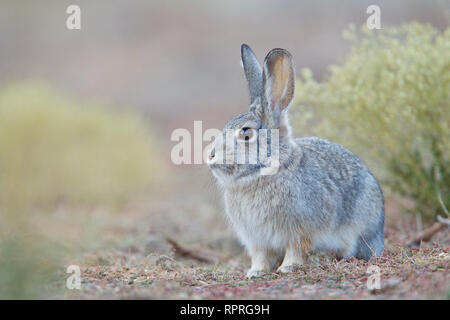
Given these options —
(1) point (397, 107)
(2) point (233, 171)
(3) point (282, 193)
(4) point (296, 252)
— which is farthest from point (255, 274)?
(1) point (397, 107)

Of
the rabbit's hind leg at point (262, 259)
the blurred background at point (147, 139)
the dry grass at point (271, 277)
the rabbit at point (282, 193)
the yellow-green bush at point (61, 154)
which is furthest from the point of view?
the yellow-green bush at point (61, 154)

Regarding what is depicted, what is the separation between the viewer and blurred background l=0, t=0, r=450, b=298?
6328mm

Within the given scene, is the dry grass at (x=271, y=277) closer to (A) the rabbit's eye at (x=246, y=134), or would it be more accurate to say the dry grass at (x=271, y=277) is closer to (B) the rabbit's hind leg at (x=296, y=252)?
(B) the rabbit's hind leg at (x=296, y=252)

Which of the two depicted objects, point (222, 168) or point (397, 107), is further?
point (397, 107)

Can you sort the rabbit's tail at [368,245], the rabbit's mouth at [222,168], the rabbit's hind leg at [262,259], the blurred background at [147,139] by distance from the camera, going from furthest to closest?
the blurred background at [147,139], the rabbit's tail at [368,245], the rabbit's hind leg at [262,259], the rabbit's mouth at [222,168]

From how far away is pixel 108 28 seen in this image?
30.5 metres

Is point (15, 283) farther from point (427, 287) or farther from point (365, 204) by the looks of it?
point (365, 204)

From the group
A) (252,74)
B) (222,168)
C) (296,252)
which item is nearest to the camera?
(222,168)

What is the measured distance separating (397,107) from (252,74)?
2.50 m

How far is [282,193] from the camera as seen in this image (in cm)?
472

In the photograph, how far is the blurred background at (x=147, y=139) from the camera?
20.8 ft

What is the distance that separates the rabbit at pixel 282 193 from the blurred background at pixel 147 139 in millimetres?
693

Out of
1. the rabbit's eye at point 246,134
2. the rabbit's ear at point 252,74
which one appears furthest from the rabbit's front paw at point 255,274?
the rabbit's ear at point 252,74

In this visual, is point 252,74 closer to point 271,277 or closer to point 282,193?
point 282,193
